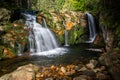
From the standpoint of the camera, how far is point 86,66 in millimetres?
12562

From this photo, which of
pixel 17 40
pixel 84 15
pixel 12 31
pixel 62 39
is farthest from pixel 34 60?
pixel 84 15

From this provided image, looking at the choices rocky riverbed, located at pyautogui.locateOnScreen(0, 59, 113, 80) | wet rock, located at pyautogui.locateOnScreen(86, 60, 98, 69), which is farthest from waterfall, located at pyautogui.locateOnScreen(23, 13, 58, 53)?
wet rock, located at pyautogui.locateOnScreen(86, 60, 98, 69)

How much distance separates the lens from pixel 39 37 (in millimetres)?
18281

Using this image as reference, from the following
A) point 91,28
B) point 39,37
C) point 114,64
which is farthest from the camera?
point 91,28

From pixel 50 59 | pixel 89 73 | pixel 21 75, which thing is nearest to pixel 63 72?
pixel 89 73

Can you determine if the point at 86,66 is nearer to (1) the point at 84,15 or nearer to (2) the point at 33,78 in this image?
(2) the point at 33,78

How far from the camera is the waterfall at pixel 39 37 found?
1762cm

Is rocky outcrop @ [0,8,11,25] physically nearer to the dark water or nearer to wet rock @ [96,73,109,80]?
the dark water

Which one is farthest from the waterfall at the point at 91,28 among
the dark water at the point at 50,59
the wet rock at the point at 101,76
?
the wet rock at the point at 101,76

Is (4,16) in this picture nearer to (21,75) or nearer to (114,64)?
(21,75)

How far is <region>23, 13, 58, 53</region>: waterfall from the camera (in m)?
17.6

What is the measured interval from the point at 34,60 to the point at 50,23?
6482mm

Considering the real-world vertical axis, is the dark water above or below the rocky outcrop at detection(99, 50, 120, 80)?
below

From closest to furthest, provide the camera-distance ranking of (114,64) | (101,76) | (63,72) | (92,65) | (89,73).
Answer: (114,64) → (101,76) → (89,73) → (63,72) → (92,65)
